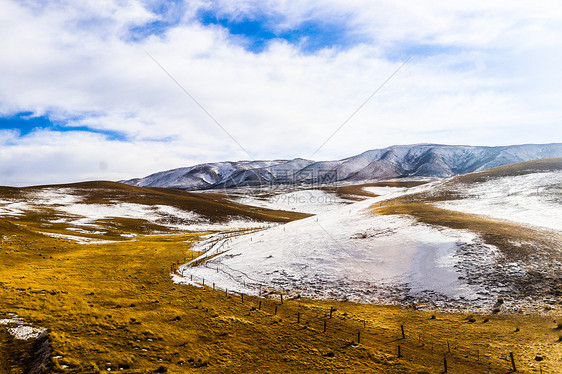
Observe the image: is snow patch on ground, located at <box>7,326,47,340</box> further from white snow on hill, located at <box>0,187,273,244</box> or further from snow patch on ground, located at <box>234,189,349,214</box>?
snow patch on ground, located at <box>234,189,349,214</box>

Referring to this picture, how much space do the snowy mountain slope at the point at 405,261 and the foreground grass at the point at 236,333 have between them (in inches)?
140

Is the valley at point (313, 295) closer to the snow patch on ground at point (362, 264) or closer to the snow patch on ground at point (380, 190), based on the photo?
the snow patch on ground at point (362, 264)

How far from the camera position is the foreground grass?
685 inches

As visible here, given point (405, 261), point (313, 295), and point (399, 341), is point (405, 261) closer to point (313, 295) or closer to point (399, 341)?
point (313, 295)

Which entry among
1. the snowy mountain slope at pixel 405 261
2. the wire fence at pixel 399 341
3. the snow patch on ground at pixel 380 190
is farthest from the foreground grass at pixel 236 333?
the snow patch on ground at pixel 380 190

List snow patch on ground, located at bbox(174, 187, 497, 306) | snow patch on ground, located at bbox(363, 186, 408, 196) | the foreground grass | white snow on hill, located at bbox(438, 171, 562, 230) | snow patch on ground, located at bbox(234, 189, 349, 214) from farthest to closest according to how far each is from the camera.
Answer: snow patch on ground, located at bbox(363, 186, 408, 196) → snow patch on ground, located at bbox(234, 189, 349, 214) → white snow on hill, located at bbox(438, 171, 562, 230) → snow patch on ground, located at bbox(174, 187, 497, 306) → the foreground grass

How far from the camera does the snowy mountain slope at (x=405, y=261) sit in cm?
2936

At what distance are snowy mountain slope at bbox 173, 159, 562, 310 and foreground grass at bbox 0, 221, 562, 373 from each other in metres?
3.57

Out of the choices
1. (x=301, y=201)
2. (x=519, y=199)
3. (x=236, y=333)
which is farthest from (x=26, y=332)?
(x=301, y=201)

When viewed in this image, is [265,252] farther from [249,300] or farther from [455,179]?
[455,179]

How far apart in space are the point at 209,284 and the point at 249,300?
7509 millimetres

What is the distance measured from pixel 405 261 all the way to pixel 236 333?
2491 cm

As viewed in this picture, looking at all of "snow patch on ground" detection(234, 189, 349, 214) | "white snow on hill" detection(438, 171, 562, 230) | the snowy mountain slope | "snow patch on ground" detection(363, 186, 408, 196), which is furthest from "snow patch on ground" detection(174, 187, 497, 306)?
"snow patch on ground" detection(363, 186, 408, 196)

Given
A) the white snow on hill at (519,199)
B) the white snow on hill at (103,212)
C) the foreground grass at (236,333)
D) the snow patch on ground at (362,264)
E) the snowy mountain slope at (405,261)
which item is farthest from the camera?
the white snow on hill at (103,212)
